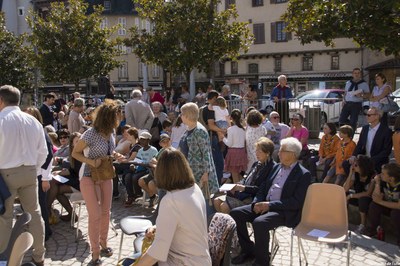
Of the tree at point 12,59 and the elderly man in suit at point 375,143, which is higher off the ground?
the tree at point 12,59

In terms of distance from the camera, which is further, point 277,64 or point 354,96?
point 277,64

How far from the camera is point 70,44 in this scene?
23625mm

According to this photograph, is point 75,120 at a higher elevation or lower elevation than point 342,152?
higher

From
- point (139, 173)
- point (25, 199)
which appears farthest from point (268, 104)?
point (25, 199)

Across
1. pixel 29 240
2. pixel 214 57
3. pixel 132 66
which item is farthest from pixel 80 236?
pixel 132 66

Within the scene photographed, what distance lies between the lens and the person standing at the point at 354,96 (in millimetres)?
10375

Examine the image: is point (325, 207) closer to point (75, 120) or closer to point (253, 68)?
point (75, 120)

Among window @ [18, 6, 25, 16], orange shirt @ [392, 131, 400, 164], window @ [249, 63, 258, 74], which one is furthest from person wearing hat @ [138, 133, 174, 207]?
window @ [18, 6, 25, 16]

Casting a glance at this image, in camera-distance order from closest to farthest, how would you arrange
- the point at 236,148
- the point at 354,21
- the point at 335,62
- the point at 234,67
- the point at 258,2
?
the point at 354,21
the point at 236,148
the point at 335,62
the point at 258,2
the point at 234,67

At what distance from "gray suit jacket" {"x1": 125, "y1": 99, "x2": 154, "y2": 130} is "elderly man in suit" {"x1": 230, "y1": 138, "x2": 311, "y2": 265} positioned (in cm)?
490

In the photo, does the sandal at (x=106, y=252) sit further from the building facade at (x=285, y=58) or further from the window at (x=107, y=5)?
the window at (x=107, y=5)

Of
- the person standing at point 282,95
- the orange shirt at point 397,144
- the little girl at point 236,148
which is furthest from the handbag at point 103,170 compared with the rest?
the person standing at point 282,95

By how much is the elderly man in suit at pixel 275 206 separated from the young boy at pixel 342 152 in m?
2.32

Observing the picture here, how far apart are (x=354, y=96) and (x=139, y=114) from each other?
15.8ft
